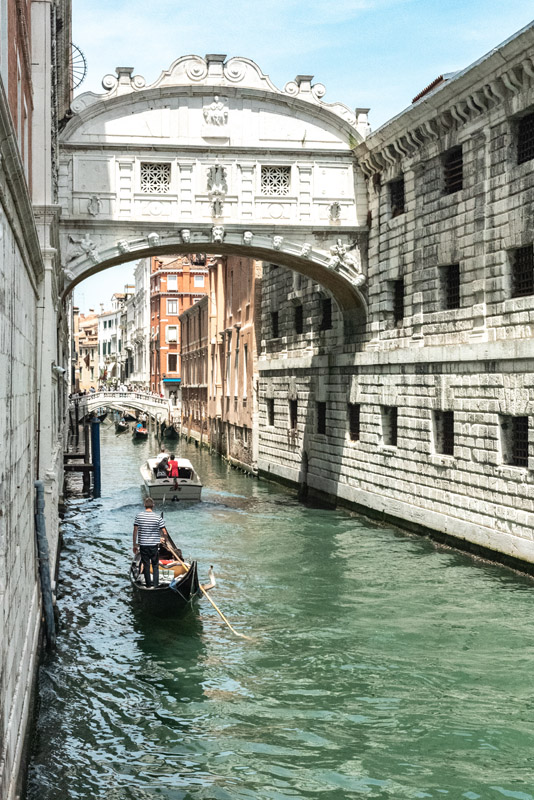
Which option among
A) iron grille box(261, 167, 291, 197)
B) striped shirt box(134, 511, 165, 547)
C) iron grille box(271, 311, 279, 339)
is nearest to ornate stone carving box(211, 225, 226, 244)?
iron grille box(261, 167, 291, 197)

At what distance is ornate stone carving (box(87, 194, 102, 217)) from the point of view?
18.8 meters

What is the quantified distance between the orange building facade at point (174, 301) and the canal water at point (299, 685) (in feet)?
158

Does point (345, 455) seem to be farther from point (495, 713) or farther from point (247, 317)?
point (495, 713)

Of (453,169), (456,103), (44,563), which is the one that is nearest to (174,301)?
(453,169)

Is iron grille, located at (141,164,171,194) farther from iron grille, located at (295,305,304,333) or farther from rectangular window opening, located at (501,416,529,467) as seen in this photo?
rectangular window opening, located at (501,416,529,467)

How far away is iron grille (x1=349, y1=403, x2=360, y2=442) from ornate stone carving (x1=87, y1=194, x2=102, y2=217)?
676cm

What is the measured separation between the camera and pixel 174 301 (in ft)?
210

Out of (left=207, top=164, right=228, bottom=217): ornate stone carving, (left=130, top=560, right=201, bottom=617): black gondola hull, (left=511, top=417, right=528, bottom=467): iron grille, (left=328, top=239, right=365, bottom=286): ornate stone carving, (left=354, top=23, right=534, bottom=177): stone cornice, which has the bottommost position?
(left=130, top=560, right=201, bottom=617): black gondola hull

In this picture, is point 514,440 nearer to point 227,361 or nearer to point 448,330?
point 448,330

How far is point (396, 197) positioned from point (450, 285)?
3150mm

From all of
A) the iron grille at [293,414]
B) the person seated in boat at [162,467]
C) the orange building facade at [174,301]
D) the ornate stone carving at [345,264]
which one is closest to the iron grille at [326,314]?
the ornate stone carving at [345,264]

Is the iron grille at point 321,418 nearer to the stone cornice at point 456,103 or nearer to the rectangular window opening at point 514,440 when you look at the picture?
the stone cornice at point 456,103

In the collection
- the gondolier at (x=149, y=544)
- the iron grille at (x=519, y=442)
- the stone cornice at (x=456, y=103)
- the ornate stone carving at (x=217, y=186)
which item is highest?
the stone cornice at (x=456, y=103)

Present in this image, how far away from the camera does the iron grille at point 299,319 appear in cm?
2497
